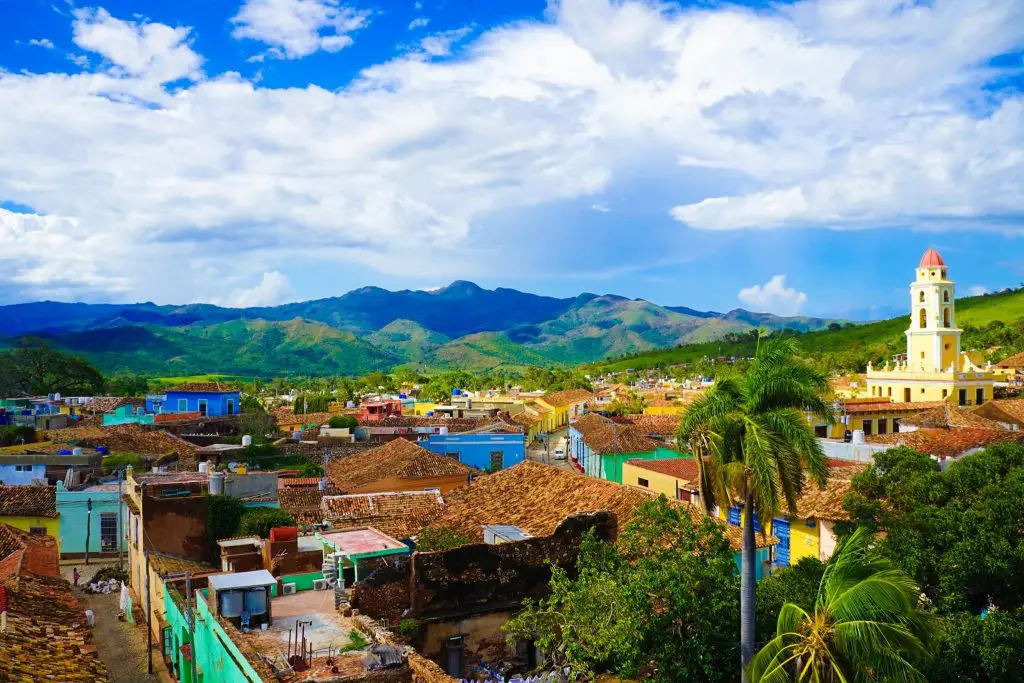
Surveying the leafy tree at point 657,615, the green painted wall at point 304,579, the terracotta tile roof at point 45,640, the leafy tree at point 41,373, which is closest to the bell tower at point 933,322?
the leafy tree at point 657,615

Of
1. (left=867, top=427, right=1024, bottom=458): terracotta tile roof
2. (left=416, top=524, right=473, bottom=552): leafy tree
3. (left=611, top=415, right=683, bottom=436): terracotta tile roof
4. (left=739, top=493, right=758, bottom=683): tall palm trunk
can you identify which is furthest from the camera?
(left=611, top=415, right=683, bottom=436): terracotta tile roof

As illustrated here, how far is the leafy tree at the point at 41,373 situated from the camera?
274 feet

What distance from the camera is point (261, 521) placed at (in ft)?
67.8

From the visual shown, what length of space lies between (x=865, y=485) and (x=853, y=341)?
124 meters

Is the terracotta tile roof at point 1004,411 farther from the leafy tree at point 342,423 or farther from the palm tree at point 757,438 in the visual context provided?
the leafy tree at point 342,423

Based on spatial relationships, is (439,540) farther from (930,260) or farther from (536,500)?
(930,260)

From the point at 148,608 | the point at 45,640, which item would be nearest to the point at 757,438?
the point at 45,640

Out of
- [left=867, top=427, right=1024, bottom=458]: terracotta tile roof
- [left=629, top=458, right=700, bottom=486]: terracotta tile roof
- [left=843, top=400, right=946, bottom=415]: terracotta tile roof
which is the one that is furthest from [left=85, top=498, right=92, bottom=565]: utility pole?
[left=843, top=400, right=946, bottom=415]: terracotta tile roof

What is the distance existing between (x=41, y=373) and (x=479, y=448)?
64.3 meters

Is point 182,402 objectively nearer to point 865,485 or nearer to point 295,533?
point 295,533

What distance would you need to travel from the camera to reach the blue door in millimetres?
19906

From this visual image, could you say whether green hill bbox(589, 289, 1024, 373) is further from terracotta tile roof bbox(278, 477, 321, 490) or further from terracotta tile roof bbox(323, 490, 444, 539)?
terracotta tile roof bbox(323, 490, 444, 539)

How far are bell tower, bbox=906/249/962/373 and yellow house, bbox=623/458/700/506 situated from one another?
1229 inches

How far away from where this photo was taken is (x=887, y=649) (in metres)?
8.95
